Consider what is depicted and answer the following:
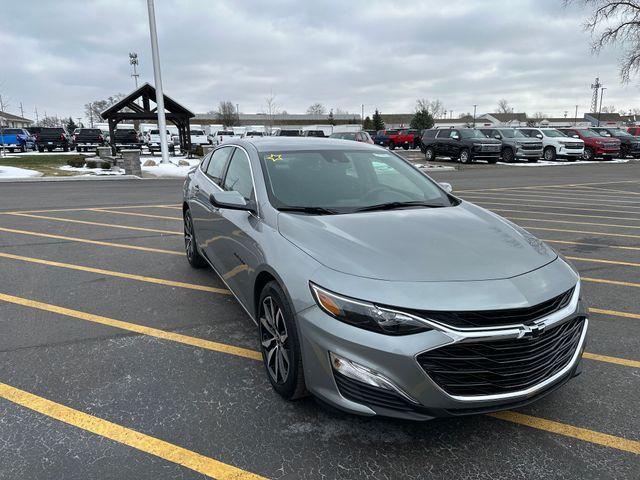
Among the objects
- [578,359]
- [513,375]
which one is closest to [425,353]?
[513,375]

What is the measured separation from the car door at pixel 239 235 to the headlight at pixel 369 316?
0.89m

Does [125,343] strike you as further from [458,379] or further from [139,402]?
[458,379]

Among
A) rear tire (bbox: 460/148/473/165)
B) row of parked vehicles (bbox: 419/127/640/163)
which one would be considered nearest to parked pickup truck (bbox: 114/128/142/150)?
row of parked vehicles (bbox: 419/127/640/163)

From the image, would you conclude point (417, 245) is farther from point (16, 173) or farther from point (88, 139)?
point (88, 139)

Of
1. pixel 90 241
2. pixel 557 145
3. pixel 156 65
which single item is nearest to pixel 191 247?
pixel 90 241

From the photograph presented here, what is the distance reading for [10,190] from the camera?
13.7 m

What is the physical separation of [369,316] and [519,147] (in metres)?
26.9

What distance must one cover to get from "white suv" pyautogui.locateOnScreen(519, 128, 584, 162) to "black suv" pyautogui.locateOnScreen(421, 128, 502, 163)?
450 centimetres

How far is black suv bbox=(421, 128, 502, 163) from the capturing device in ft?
82.0

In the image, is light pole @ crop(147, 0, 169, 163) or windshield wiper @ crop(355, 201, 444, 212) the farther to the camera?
light pole @ crop(147, 0, 169, 163)

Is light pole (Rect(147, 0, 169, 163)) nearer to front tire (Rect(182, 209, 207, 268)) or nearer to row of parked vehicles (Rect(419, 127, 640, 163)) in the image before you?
row of parked vehicles (Rect(419, 127, 640, 163))

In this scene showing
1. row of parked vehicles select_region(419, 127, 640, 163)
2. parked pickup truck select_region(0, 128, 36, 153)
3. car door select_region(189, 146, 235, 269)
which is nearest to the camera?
car door select_region(189, 146, 235, 269)

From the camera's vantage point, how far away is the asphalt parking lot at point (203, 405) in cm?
247

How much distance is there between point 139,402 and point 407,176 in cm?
279
